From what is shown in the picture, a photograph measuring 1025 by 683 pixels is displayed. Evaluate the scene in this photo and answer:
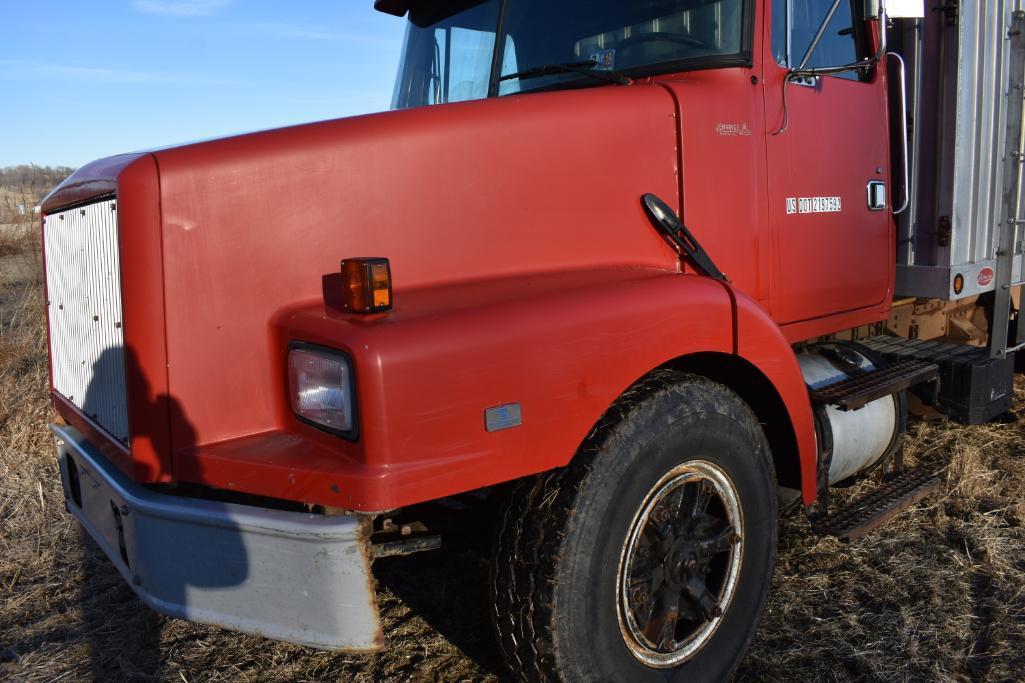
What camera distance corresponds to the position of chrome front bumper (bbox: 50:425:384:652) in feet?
6.56

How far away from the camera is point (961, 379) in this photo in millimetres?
4117

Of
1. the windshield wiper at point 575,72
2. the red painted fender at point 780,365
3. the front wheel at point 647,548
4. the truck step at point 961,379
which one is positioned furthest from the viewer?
the truck step at point 961,379

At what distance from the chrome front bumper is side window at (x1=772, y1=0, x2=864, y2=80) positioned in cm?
238

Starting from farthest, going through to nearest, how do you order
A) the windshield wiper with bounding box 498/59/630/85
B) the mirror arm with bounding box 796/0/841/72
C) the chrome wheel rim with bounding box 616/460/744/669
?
the mirror arm with bounding box 796/0/841/72
the windshield wiper with bounding box 498/59/630/85
the chrome wheel rim with bounding box 616/460/744/669

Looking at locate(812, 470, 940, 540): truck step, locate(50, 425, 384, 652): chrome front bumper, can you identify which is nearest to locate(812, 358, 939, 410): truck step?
locate(812, 470, 940, 540): truck step

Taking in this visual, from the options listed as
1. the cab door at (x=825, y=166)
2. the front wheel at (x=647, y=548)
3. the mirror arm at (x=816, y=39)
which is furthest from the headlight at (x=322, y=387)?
the mirror arm at (x=816, y=39)

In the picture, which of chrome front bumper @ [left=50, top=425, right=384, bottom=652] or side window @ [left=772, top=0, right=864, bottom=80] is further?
side window @ [left=772, top=0, right=864, bottom=80]

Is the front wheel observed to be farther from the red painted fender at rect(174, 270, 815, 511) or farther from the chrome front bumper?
the chrome front bumper

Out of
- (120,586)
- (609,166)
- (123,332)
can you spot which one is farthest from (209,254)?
(120,586)

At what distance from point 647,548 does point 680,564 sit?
0.13 meters

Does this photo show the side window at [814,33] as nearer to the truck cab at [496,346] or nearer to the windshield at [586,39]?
the truck cab at [496,346]

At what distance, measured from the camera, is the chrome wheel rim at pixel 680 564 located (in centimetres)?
243

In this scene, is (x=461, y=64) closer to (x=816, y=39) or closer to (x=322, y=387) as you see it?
(x=816, y=39)

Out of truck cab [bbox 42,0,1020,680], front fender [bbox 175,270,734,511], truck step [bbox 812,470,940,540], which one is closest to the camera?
front fender [bbox 175,270,734,511]
